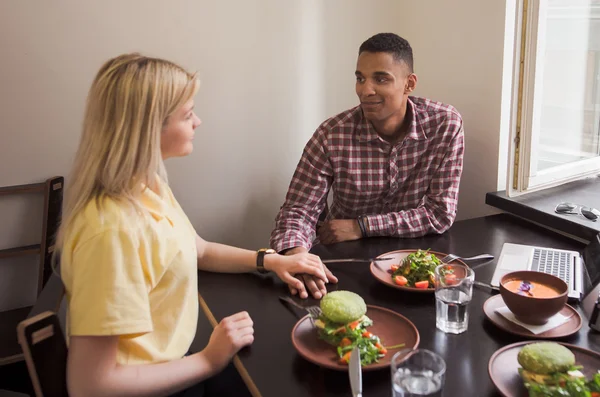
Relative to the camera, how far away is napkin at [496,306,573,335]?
1.04 metres

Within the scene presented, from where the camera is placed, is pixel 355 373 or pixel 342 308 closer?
pixel 355 373

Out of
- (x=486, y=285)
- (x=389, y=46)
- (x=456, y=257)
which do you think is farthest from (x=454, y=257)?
(x=389, y=46)

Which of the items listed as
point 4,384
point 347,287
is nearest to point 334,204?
point 347,287

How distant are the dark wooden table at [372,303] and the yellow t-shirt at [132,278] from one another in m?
0.13

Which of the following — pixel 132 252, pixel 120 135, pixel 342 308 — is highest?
pixel 120 135

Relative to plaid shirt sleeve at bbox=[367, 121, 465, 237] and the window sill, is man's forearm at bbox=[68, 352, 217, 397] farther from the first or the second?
the window sill

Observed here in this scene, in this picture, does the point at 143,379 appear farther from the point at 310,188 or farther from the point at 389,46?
the point at 389,46

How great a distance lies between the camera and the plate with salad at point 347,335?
93 cm

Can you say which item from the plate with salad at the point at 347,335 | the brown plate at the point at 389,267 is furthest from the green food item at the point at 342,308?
the brown plate at the point at 389,267

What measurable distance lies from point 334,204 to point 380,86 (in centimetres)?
46

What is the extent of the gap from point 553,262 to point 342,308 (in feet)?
2.22

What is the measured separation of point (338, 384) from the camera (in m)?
0.90

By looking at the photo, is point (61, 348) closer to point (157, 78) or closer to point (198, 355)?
point (198, 355)

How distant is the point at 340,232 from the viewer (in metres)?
1.64
